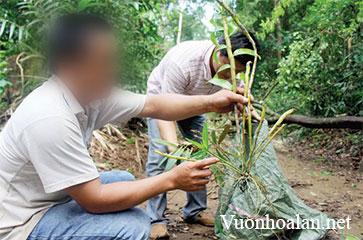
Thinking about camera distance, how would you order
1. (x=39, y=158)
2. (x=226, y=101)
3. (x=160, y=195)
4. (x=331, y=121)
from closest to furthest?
(x=39, y=158) → (x=226, y=101) → (x=160, y=195) → (x=331, y=121)

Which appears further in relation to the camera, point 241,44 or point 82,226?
point 241,44

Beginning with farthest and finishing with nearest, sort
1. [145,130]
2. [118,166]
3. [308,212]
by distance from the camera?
[145,130]
[118,166]
[308,212]

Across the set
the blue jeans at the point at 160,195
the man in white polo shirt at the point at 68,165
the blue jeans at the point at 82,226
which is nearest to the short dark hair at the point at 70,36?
the man in white polo shirt at the point at 68,165

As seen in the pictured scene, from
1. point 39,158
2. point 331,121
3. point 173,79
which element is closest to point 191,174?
point 39,158

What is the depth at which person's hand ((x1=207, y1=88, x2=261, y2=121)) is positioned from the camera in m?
1.47

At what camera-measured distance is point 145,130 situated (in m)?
4.61

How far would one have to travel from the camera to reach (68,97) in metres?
1.20

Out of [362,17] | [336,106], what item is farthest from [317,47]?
[362,17]

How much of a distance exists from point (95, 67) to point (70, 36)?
145 millimetres

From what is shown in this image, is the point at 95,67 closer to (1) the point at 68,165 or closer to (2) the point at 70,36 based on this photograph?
(2) the point at 70,36

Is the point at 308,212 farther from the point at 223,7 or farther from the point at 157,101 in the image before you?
the point at 223,7

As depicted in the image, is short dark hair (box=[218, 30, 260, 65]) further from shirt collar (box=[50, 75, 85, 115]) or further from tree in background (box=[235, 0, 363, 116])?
tree in background (box=[235, 0, 363, 116])

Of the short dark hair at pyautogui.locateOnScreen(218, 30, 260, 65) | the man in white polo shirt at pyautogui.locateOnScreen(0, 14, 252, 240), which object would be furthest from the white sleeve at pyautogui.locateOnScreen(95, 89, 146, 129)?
the short dark hair at pyautogui.locateOnScreen(218, 30, 260, 65)

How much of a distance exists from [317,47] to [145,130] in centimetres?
308
